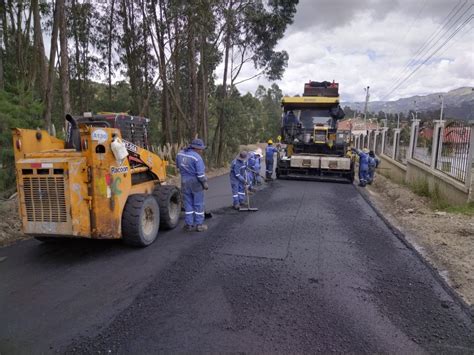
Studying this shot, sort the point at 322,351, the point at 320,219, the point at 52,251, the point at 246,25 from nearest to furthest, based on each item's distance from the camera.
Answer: the point at 322,351, the point at 52,251, the point at 320,219, the point at 246,25

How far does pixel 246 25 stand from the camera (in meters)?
20.0

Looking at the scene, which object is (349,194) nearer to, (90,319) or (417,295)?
(417,295)

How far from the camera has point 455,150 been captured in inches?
365

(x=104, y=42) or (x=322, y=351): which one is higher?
(x=104, y=42)

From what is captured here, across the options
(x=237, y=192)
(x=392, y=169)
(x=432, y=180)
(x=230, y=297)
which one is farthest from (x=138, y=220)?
(x=392, y=169)

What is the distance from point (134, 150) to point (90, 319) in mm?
2880

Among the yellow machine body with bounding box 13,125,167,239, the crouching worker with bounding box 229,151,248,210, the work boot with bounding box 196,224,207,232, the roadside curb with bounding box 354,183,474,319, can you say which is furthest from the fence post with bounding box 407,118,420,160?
the yellow machine body with bounding box 13,125,167,239

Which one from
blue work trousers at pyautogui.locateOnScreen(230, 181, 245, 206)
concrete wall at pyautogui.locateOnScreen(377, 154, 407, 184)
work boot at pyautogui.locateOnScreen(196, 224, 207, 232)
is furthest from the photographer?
concrete wall at pyautogui.locateOnScreen(377, 154, 407, 184)

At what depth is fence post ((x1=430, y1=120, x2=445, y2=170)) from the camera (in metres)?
10.3

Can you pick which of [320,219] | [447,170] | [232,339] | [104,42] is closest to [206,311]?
[232,339]

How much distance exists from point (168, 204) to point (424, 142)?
31.2 feet

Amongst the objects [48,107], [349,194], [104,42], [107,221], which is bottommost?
[349,194]

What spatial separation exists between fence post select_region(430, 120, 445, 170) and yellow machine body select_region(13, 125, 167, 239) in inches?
350

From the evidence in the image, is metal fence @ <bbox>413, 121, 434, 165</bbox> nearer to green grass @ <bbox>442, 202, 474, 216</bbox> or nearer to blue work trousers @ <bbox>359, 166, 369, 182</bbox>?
blue work trousers @ <bbox>359, 166, 369, 182</bbox>
